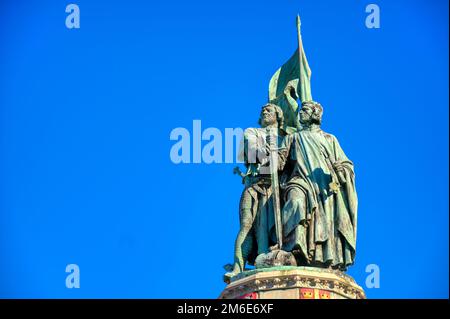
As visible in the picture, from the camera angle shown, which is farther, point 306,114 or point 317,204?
point 306,114

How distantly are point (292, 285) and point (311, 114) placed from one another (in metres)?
5.51

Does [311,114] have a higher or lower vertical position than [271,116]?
lower

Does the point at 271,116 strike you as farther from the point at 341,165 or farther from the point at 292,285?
the point at 292,285

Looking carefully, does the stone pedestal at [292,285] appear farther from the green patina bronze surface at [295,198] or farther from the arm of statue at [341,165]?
the arm of statue at [341,165]

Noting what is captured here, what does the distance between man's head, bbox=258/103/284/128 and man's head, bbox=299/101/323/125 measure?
0.78m

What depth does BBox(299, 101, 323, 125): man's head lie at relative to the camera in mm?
56781

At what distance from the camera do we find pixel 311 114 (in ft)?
186

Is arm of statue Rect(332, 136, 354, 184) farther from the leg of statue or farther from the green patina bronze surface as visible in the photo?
the leg of statue

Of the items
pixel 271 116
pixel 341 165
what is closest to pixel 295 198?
pixel 341 165

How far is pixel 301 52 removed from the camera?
5931cm

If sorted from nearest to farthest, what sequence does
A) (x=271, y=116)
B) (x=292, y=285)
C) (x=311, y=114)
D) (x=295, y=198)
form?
(x=292, y=285)
(x=295, y=198)
(x=311, y=114)
(x=271, y=116)

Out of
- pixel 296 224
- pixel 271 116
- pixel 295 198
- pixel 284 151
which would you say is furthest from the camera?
pixel 271 116
